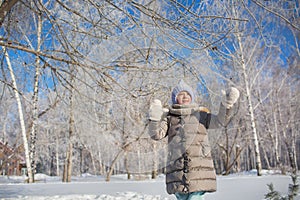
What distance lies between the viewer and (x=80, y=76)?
7.04ft

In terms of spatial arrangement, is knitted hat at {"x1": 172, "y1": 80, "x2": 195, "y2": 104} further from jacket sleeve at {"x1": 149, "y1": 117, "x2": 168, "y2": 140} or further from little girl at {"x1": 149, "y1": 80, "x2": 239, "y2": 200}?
jacket sleeve at {"x1": 149, "y1": 117, "x2": 168, "y2": 140}

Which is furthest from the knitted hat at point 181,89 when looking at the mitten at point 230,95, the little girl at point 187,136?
the mitten at point 230,95

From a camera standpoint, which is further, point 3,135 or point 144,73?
point 3,135

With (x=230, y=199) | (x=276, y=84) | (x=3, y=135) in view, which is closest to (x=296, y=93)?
(x=276, y=84)

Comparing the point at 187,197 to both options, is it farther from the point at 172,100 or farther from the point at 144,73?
the point at 144,73

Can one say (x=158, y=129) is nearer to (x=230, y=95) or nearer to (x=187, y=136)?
(x=187, y=136)

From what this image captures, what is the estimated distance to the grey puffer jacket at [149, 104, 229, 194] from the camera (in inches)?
68.9

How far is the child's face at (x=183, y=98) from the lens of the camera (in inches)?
62.5

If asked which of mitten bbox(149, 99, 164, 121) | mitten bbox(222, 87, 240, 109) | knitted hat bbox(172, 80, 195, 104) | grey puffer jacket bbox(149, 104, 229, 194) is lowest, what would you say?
grey puffer jacket bbox(149, 104, 229, 194)

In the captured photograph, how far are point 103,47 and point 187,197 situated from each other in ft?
3.71

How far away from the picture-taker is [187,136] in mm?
1761

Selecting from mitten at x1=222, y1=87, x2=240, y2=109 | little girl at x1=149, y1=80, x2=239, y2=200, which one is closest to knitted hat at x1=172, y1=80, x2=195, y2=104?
little girl at x1=149, y1=80, x2=239, y2=200

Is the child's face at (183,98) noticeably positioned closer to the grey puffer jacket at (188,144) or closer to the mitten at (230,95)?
the grey puffer jacket at (188,144)

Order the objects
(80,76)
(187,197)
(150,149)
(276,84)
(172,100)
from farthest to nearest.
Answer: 1. (276,84)
2. (80,76)
3. (187,197)
4. (150,149)
5. (172,100)
